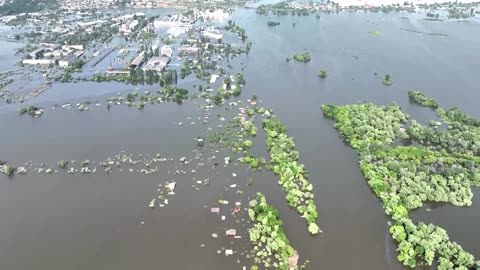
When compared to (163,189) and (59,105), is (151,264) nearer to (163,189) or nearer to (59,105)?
(163,189)

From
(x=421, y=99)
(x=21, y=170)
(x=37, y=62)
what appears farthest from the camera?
(x=37, y=62)

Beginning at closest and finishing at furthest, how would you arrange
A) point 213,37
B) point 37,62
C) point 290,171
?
point 290,171 < point 37,62 < point 213,37

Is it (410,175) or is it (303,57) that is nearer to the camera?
(410,175)

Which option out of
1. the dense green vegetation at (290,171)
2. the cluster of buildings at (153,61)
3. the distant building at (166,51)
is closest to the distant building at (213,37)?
the distant building at (166,51)

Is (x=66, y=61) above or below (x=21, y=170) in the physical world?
above

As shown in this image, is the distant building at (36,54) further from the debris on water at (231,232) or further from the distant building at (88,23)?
the debris on water at (231,232)

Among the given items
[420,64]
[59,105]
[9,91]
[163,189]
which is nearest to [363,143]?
[163,189]

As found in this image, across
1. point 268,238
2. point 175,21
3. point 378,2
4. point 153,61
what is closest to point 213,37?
point 153,61

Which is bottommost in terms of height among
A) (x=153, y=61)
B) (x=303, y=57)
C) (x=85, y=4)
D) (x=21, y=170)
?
(x=21, y=170)

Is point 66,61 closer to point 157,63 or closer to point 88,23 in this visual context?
point 157,63
